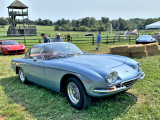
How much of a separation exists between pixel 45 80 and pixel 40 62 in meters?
0.53

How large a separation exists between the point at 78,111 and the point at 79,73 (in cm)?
85

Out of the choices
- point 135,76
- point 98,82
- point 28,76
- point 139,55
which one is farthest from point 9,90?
point 139,55

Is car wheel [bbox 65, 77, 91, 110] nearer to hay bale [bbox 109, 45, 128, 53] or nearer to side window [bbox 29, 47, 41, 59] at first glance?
side window [bbox 29, 47, 41, 59]

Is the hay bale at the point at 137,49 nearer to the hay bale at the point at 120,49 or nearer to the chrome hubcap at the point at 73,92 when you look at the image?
the hay bale at the point at 120,49

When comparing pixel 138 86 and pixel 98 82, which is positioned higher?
pixel 98 82

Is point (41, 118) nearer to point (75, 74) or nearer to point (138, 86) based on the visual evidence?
point (75, 74)

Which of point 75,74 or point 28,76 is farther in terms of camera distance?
point 28,76

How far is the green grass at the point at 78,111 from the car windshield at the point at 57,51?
42.4 inches

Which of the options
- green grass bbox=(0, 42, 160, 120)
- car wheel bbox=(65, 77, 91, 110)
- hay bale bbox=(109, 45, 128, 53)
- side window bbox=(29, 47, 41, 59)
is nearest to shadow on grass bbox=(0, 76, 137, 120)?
green grass bbox=(0, 42, 160, 120)

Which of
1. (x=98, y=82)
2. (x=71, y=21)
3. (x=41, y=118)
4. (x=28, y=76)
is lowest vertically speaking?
(x=41, y=118)

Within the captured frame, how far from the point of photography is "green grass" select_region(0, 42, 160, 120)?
303 cm

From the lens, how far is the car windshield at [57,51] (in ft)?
13.6

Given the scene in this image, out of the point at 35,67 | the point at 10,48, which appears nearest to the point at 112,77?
the point at 35,67

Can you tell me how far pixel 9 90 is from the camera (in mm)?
4781
